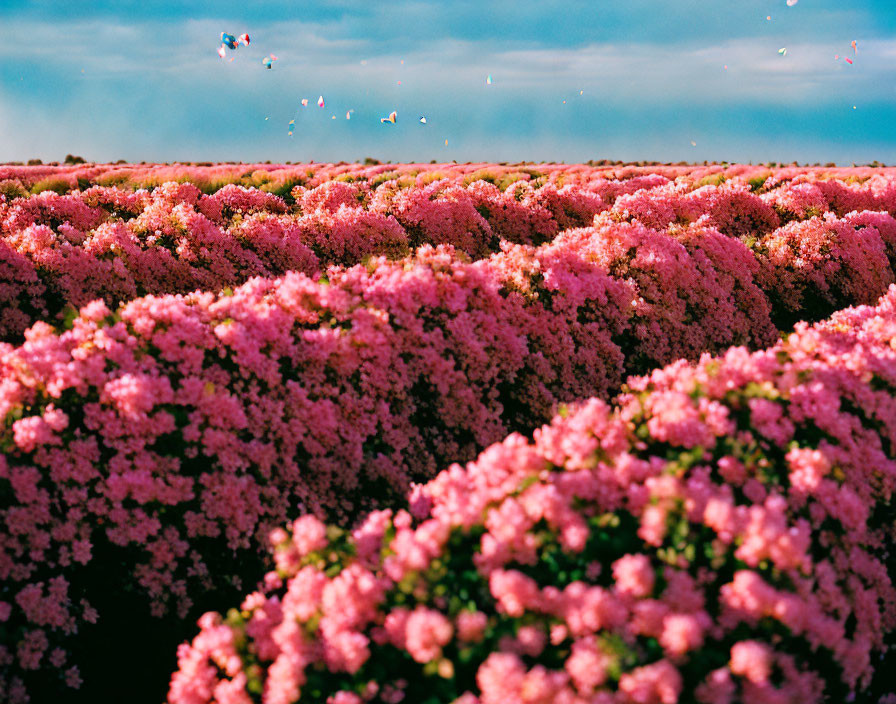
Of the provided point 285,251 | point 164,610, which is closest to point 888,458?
point 164,610

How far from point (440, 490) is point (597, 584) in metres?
1.08

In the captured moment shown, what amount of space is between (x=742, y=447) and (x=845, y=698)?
1.29 metres

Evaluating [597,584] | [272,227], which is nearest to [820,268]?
[272,227]

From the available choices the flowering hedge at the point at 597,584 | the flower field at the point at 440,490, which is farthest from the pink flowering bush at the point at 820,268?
the flowering hedge at the point at 597,584

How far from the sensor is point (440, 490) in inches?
170

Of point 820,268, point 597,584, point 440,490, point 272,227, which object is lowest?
point 597,584

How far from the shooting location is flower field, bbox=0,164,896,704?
3.34 m

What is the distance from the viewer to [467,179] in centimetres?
2669

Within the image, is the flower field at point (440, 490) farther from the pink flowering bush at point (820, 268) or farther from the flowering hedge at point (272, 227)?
the pink flowering bush at point (820, 268)

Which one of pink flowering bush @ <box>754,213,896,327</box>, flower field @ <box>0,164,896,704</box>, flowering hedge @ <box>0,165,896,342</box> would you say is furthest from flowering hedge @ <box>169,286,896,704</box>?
pink flowering bush @ <box>754,213,896,327</box>

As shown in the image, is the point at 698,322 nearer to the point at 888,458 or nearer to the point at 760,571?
the point at 888,458

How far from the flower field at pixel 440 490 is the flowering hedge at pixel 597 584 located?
1 cm

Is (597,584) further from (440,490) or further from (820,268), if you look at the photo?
(820,268)

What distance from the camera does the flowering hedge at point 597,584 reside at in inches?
126
